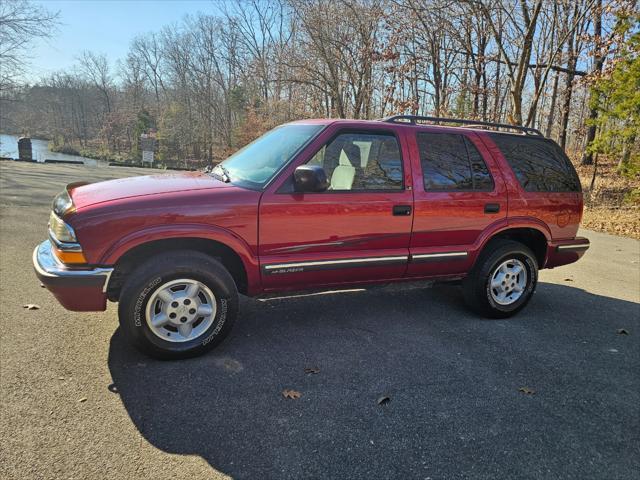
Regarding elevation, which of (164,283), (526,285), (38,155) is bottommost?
(526,285)

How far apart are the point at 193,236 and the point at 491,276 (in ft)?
9.75

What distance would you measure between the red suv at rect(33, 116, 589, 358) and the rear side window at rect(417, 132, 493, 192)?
1 centimetres

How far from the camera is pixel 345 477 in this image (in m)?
2.17

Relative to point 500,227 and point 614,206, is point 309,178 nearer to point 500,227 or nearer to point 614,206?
point 500,227

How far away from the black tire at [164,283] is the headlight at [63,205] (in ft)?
2.08

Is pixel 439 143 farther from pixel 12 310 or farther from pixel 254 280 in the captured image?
pixel 12 310

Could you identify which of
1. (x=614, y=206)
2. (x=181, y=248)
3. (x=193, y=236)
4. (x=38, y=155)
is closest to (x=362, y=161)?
(x=193, y=236)

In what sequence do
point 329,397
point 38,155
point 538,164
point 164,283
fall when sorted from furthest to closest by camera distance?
point 38,155 < point 538,164 < point 164,283 < point 329,397

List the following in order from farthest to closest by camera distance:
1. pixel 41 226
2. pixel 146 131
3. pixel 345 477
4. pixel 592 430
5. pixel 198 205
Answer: pixel 146 131 → pixel 41 226 → pixel 198 205 → pixel 592 430 → pixel 345 477

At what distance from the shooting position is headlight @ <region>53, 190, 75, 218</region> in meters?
2.97

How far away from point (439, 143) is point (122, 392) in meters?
3.38

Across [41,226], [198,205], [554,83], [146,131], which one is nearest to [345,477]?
[198,205]

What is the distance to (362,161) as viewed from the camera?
3.67 m

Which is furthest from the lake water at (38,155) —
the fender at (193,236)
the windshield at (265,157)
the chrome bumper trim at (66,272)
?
the fender at (193,236)
